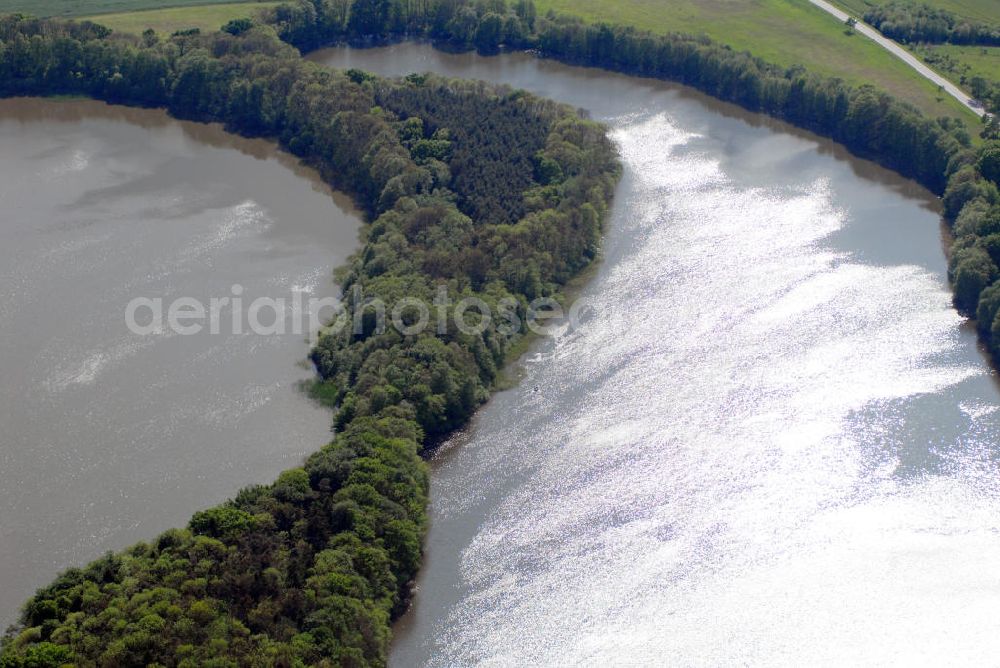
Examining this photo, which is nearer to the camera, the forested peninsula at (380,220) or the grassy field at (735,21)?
the forested peninsula at (380,220)

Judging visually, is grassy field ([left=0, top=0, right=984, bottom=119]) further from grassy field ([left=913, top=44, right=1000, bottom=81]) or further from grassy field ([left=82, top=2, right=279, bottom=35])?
grassy field ([left=913, top=44, right=1000, bottom=81])

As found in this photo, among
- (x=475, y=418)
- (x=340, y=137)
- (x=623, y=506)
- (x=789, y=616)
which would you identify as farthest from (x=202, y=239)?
(x=789, y=616)

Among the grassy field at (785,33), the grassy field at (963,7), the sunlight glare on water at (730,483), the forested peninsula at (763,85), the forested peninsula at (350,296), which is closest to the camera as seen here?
the forested peninsula at (350,296)

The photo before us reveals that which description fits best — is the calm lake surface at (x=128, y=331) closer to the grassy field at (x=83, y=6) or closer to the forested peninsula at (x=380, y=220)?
the forested peninsula at (x=380, y=220)

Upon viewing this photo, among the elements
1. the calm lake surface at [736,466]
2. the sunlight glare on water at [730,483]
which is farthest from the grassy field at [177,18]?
the sunlight glare on water at [730,483]

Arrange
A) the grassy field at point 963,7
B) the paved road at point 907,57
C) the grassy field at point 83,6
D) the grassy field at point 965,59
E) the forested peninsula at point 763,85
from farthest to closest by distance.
→ 1. the grassy field at point 963,7
2. the grassy field at point 83,6
3. the grassy field at point 965,59
4. the paved road at point 907,57
5. the forested peninsula at point 763,85

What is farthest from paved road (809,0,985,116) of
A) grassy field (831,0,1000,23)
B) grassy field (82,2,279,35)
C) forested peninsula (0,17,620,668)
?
grassy field (82,2,279,35)

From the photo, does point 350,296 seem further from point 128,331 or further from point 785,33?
point 785,33
